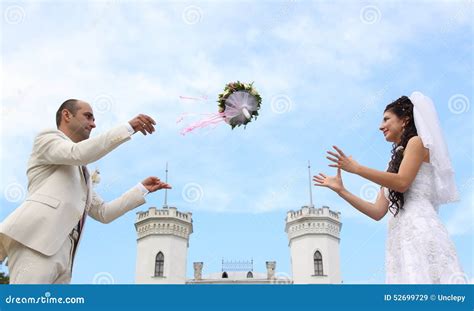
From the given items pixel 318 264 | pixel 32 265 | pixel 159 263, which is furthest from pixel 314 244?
pixel 32 265

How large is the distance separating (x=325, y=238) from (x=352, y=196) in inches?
1210

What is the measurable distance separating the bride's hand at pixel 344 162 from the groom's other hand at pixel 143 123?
4.23 feet

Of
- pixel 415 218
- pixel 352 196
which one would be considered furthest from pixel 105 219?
pixel 415 218

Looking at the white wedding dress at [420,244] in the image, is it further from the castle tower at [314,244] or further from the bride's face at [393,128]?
the castle tower at [314,244]

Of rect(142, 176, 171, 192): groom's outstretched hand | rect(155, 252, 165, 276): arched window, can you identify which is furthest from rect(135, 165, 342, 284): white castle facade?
rect(142, 176, 171, 192): groom's outstretched hand

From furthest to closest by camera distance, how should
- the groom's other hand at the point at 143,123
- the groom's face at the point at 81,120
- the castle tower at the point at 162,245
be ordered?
the castle tower at the point at 162,245 → the groom's face at the point at 81,120 → the groom's other hand at the point at 143,123

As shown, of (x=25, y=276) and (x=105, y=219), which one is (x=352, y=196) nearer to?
(x=105, y=219)

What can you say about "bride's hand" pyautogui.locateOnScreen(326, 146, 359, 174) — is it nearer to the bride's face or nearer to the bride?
the bride

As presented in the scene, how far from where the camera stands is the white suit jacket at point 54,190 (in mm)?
3205

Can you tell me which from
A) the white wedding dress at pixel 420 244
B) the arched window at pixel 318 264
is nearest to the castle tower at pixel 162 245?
the arched window at pixel 318 264

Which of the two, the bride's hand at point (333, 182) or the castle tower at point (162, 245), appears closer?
the bride's hand at point (333, 182)

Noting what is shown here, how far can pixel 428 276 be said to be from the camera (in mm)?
3252

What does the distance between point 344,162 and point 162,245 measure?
101 feet
